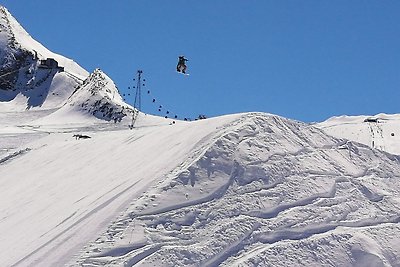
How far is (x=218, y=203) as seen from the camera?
17453 mm

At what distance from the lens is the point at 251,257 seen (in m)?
15.7

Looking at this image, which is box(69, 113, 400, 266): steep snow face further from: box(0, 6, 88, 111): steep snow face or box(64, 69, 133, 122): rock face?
box(0, 6, 88, 111): steep snow face

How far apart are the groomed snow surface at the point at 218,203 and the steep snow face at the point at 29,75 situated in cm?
5922

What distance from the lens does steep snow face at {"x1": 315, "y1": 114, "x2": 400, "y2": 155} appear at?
41619 mm

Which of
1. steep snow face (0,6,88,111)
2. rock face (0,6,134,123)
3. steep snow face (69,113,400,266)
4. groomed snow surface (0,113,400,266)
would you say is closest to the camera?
steep snow face (69,113,400,266)

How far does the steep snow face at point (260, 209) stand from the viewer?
621 inches

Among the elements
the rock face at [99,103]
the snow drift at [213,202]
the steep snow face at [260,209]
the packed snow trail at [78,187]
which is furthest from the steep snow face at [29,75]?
the steep snow face at [260,209]

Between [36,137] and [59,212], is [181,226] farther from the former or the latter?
[36,137]

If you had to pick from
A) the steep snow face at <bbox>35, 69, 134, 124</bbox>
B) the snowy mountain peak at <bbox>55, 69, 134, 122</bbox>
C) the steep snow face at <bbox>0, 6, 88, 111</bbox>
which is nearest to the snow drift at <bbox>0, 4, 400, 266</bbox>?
the steep snow face at <bbox>35, 69, 134, 124</bbox>

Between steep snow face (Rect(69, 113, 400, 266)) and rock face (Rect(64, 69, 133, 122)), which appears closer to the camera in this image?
steep snow face (Rect(69, 113, 400, 266))

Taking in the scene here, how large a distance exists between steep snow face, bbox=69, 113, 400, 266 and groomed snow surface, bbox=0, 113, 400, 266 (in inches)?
1.2

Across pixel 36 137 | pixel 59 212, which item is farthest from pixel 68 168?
pixel 36 137

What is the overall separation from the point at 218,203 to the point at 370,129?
32406mm

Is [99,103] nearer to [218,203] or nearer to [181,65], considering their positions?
[181,65]
